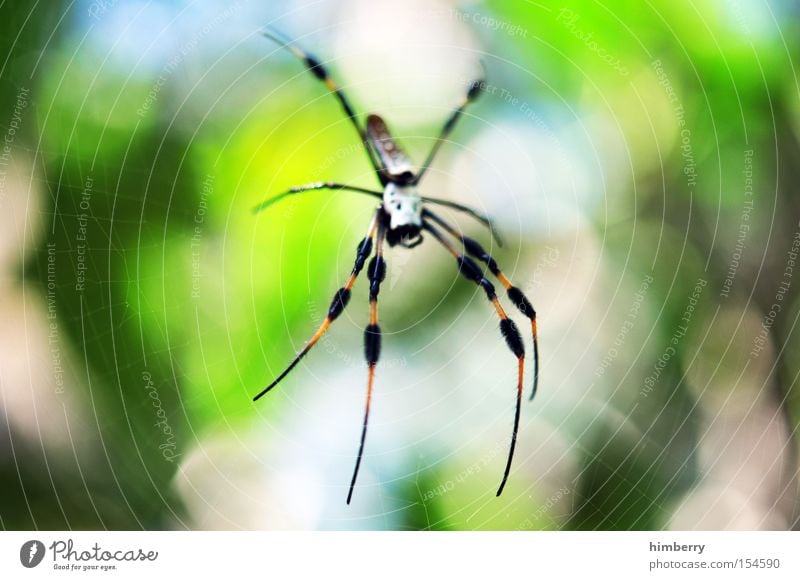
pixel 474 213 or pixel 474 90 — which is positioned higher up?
pixel 474 90

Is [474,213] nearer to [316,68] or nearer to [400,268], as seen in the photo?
[400,268]

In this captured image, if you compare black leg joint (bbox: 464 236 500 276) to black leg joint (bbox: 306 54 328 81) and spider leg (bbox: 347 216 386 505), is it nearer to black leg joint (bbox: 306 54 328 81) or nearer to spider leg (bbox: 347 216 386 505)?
spider leg (bbox: 347 216 386 505)
